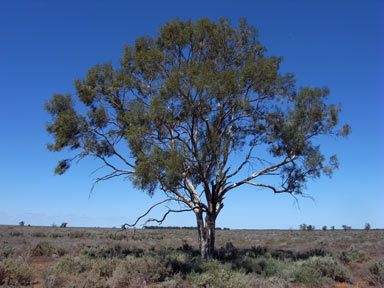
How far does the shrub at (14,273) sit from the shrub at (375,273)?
1155 centimetres

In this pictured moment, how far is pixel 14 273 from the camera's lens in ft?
32.0

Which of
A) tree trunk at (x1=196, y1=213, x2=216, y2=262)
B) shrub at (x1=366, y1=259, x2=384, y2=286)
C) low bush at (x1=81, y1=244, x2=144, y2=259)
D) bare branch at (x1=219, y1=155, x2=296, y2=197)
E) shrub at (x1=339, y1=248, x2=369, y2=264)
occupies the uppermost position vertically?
bare branch at (x1=219, y1=155, x2=296, y2=197)

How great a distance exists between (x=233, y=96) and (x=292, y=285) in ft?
26.1

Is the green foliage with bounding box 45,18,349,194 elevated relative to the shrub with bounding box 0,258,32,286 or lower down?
elevated

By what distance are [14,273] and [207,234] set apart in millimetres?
8118

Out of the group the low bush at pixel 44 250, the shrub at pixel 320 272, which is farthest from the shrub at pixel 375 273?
the low bush at pixel 44 250

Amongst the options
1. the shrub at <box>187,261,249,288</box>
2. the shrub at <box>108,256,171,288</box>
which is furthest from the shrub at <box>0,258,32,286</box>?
the shrub at <box>187,261,249,288</box>

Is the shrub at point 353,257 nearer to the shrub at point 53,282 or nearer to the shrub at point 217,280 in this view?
the shrub at point 217,280

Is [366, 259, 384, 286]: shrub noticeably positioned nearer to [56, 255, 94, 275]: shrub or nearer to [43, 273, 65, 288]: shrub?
[56, 255, 94, 275]: shrub

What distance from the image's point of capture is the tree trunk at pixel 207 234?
1512 cm

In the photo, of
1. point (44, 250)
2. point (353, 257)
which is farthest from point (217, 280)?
point (44, 250)

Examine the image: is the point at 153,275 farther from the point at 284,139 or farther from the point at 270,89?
the point at 270,89

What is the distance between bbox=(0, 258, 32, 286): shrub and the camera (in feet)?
31.1

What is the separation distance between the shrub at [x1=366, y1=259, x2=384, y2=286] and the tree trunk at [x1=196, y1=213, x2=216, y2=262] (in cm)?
641
